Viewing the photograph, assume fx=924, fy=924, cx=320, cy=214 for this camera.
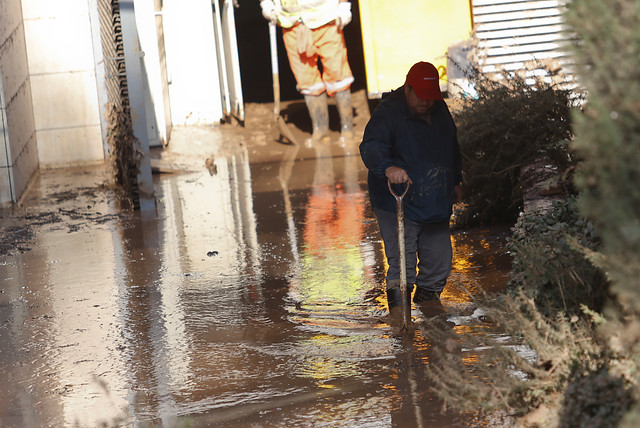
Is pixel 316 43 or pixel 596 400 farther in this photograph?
pixel 316 43

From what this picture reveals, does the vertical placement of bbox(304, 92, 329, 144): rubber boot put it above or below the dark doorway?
below

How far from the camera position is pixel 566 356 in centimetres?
341

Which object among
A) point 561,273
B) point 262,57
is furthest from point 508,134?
point 262,57

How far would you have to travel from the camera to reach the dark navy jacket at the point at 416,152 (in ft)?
17.3

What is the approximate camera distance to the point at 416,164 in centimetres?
530

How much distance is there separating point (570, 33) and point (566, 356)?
4.20 ft

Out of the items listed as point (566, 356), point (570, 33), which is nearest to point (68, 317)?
point (566, 356)

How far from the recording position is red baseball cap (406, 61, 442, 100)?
5121 mm

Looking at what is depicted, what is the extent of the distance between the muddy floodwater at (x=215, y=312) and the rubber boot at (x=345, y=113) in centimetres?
288

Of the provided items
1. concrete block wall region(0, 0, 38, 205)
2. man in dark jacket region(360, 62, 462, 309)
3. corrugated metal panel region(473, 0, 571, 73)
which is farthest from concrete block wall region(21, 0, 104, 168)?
man in dark jacket region(360, 62, 462, 309)

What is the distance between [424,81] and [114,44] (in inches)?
183

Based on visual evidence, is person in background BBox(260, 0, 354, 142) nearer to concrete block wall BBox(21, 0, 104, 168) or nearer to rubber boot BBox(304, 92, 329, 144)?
rubber boot BBox(304, 92, 329, 144)

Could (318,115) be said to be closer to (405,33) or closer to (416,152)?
(405,33)

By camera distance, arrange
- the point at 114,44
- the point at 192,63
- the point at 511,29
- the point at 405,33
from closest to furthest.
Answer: the point at 114,44 → the point at 511,29 → the point at 405,33 → the point at 192,63
